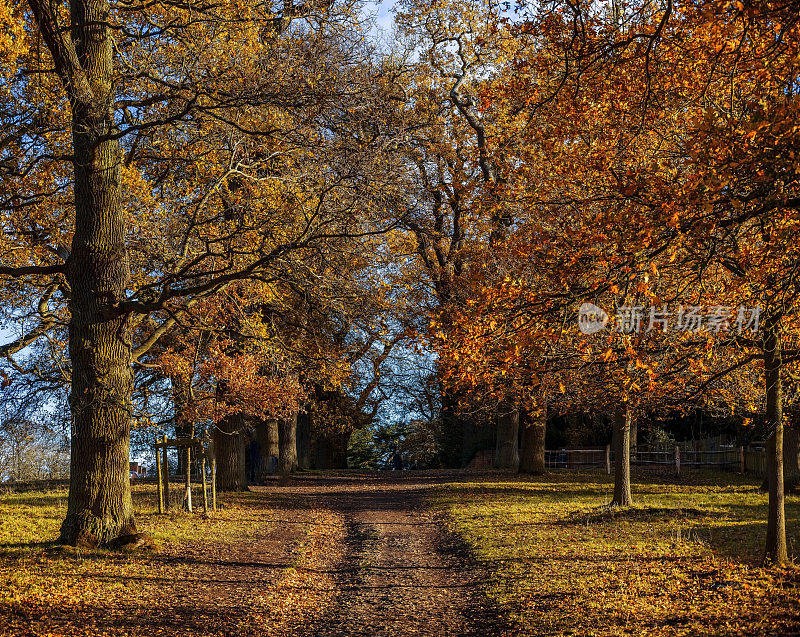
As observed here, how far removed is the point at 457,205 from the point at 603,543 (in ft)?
53.0

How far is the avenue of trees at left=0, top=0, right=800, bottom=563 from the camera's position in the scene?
7.33 m

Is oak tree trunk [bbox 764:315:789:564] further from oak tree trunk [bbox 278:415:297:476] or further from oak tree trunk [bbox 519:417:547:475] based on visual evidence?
oak tree trunk [bbox 278:415:297:476]

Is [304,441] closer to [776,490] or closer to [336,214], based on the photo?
[336,214]

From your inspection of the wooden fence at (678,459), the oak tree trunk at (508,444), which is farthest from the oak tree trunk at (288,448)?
the wooden fence at (678,459)

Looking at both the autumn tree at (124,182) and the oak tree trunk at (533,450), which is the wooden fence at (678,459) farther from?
the autumn tree at (124,182)

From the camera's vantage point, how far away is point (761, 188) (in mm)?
6535

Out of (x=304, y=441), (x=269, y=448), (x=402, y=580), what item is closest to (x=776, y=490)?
(x=402, y=580)

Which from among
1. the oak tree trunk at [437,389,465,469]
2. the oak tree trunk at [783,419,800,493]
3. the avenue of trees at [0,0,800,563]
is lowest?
the oak tree trunk at [437,389,465,469]

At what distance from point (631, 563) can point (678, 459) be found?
16.9m

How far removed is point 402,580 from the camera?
396 inches

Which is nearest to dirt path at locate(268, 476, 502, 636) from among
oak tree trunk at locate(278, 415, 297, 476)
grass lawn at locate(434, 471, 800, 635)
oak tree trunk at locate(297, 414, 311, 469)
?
Answer: grass lawn at locate(434, 471, 800, 635)

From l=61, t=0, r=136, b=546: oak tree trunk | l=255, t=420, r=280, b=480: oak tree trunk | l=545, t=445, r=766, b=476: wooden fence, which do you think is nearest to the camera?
l=61, t=0, r=136, b=546: oak tree trunk

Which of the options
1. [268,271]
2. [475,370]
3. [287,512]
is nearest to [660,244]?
[475,370]

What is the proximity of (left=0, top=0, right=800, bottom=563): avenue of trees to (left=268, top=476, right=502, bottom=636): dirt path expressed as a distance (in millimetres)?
2779
